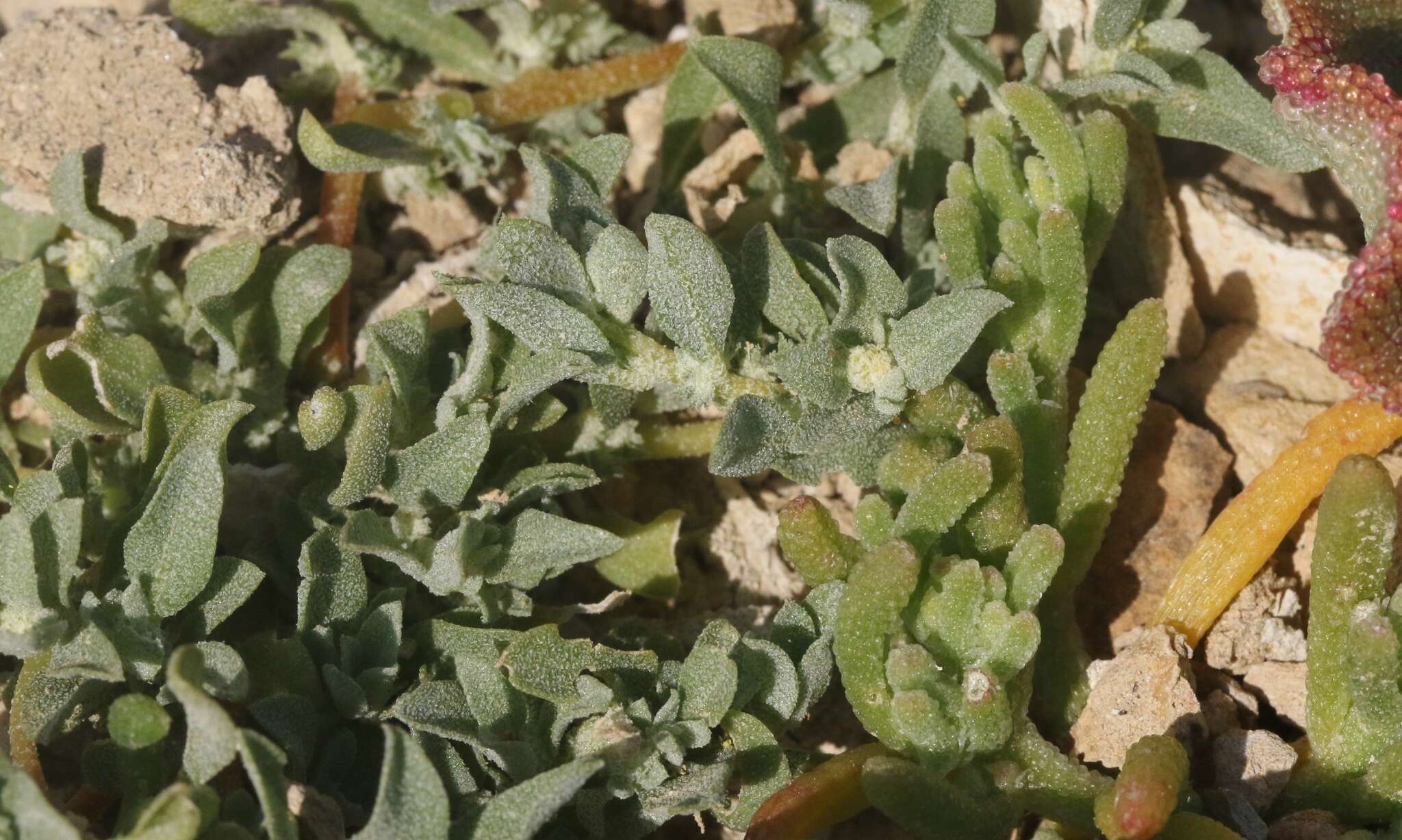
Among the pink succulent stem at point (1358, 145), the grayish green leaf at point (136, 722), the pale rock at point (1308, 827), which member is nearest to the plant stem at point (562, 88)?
the pink succulent stem at point (1358, 145)

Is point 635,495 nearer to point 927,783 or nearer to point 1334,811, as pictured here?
point 927,783

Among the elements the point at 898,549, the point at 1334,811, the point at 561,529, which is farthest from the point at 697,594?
the point at 1334,811

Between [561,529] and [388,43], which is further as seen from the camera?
[388,43]

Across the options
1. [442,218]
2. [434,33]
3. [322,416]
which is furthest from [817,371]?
[434,33]

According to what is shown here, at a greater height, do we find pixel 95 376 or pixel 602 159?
pixel 602 159

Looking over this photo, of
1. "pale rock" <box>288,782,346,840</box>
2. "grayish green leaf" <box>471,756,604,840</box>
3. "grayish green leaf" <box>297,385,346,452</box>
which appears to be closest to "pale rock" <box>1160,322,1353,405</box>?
"grayish green leaf" <box>471,756,604,840</box>

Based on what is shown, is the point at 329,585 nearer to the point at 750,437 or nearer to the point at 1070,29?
the point at 750,437
